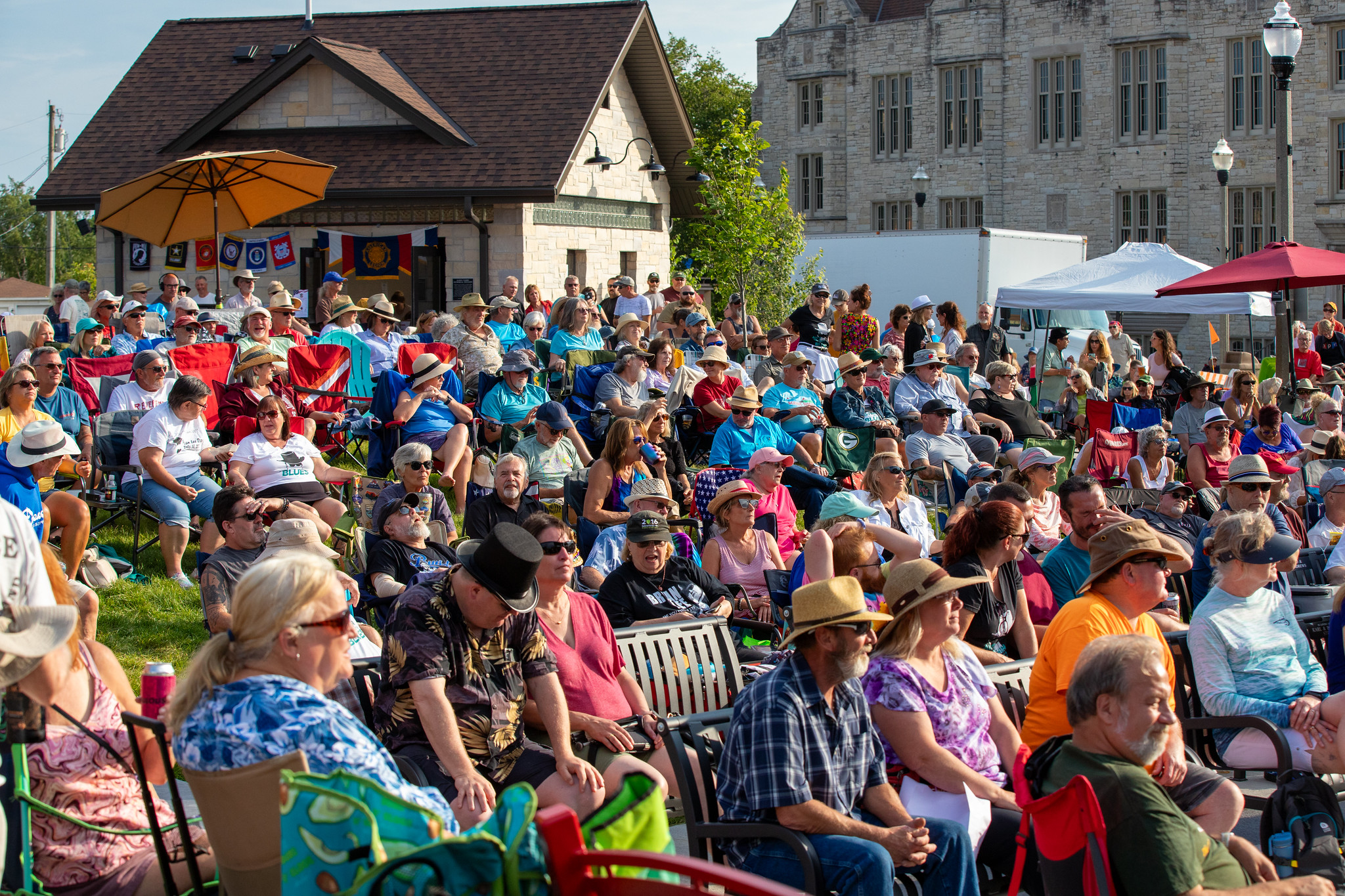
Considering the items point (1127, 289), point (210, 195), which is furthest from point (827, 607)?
point (1127, 289)

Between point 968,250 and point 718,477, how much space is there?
720 inches

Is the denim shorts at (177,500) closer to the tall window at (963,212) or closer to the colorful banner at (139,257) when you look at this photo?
the colorful banner at (139,257)

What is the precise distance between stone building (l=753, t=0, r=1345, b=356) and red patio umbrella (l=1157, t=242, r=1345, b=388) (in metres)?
20.5

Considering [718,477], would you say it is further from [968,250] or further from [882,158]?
[882,158]

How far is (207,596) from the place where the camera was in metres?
6.23

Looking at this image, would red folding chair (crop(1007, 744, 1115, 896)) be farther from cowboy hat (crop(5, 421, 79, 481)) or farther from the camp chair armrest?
cowboy hat (crop(5, 421, 79, 481))

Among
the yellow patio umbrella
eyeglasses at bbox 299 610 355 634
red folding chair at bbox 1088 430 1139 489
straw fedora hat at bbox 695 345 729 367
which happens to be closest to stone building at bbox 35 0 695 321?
the yellow patio umbrella

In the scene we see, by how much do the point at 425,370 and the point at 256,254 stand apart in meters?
11.9

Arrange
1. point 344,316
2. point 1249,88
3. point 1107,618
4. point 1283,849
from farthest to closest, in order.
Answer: point 1249,88, point 344,316, point 1107,618, point 1283,849

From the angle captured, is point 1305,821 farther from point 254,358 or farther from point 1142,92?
point 1142,92

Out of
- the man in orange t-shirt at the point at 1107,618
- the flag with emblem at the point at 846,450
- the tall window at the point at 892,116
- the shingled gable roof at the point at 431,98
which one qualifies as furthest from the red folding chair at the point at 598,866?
the tall window at the point at 892,116

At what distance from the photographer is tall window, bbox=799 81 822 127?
4269 cm

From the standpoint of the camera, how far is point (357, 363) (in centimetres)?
1222

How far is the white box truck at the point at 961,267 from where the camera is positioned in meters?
24.4
